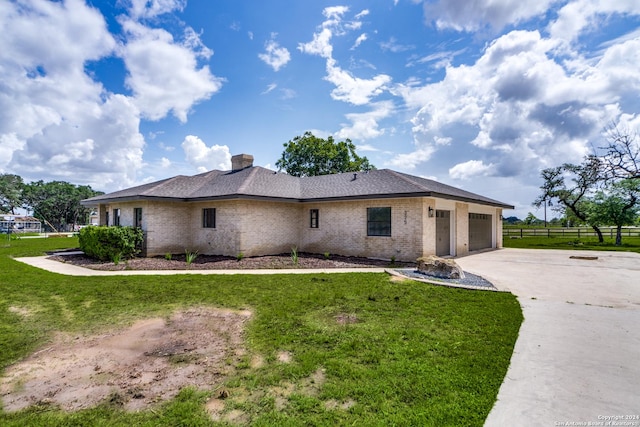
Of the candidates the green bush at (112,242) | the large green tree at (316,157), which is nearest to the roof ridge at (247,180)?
the green bush at (112,242)

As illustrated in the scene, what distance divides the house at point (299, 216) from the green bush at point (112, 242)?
2.57ft

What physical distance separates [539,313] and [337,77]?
50.9ft

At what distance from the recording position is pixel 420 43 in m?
15.7

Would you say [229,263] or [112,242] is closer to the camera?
[229,263]

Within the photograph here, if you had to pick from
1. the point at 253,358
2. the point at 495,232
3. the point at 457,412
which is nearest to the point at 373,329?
the point at 253,358

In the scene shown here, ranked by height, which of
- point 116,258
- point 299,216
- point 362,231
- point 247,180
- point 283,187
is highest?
point 247,180

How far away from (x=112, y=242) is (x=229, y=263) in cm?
549

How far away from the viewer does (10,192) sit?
191 ft

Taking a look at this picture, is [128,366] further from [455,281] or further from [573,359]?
[455,281]

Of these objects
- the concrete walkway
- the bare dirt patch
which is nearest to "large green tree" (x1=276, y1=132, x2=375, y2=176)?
the concrete walkway

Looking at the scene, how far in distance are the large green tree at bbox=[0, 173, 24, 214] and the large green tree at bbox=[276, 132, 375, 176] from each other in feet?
175

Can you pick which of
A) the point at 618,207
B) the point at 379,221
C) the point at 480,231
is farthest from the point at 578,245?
the point at 379,221

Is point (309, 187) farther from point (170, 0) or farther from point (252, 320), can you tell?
point (252, 320)

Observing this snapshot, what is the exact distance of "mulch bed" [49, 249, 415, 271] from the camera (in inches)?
521
